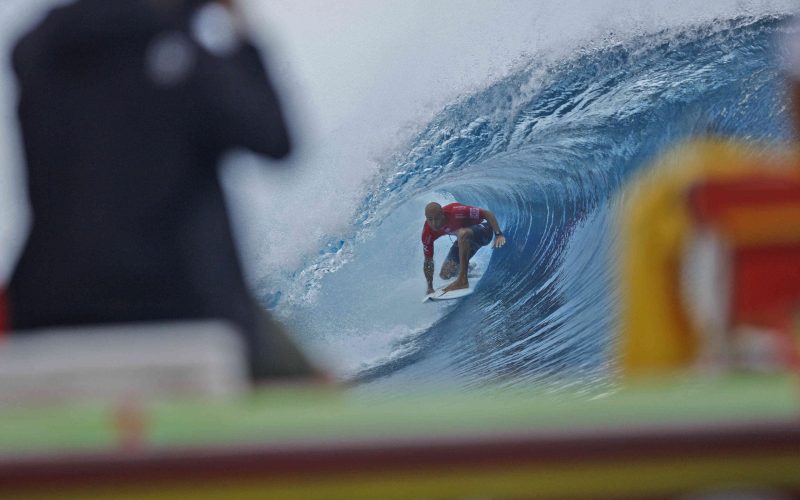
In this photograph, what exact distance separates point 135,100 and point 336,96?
3.59 metres

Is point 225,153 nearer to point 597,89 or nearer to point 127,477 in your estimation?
point 127,477

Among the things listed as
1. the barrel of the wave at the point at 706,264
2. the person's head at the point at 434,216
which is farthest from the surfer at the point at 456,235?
the barrel of the wave at the point at 706,264

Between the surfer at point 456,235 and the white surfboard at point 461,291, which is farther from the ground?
the surfer at point 456,235

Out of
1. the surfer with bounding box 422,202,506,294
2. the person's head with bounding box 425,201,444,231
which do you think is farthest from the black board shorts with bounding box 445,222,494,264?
the person's head with bounding box 425,201,444,231

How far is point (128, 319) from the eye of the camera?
889mm

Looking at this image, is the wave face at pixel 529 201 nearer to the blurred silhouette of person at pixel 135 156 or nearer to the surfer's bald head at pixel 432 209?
the surfer's bald head at pixel 432 209

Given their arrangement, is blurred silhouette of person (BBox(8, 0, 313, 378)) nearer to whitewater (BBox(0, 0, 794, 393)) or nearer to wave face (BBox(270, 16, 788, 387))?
whitewater (BBox(0, 0, 794, 393))

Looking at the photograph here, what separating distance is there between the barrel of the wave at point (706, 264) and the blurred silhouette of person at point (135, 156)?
1.01 feet

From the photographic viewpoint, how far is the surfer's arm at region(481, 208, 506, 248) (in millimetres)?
→ 4785

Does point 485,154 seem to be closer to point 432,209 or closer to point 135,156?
A: point 432,209

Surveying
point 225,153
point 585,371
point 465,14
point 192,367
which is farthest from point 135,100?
point 465,14

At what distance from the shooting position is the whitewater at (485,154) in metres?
4.48

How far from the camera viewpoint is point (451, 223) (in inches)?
184

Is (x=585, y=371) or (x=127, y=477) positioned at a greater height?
(x=127, y=477)
